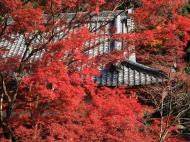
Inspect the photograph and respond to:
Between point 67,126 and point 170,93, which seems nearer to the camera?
point 67,126

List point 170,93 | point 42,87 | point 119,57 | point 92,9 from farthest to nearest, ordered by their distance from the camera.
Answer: point 119,57 → point 170,93 → point 92,9 → point 42,87

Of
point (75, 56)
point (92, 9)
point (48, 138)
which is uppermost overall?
point (92, 9)

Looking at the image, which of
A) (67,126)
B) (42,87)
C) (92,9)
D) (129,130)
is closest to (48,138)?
(67,126)

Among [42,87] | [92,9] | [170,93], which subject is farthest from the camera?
[170,93]

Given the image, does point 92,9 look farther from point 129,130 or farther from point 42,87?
point 129,130

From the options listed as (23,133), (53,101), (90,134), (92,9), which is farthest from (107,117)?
(92,9)

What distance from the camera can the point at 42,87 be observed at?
38.3 feet

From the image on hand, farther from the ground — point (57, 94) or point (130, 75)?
point (130, 75)

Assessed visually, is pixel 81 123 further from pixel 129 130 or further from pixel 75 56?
pixel 75 56

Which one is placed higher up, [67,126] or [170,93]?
[170,93]

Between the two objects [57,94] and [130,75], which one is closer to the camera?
[57,94]

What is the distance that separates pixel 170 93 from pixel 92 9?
4.18 m

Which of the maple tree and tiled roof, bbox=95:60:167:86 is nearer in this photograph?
the maple tree

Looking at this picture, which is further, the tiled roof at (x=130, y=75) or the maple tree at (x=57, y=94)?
the tiled roof at (x=130, y=75)
